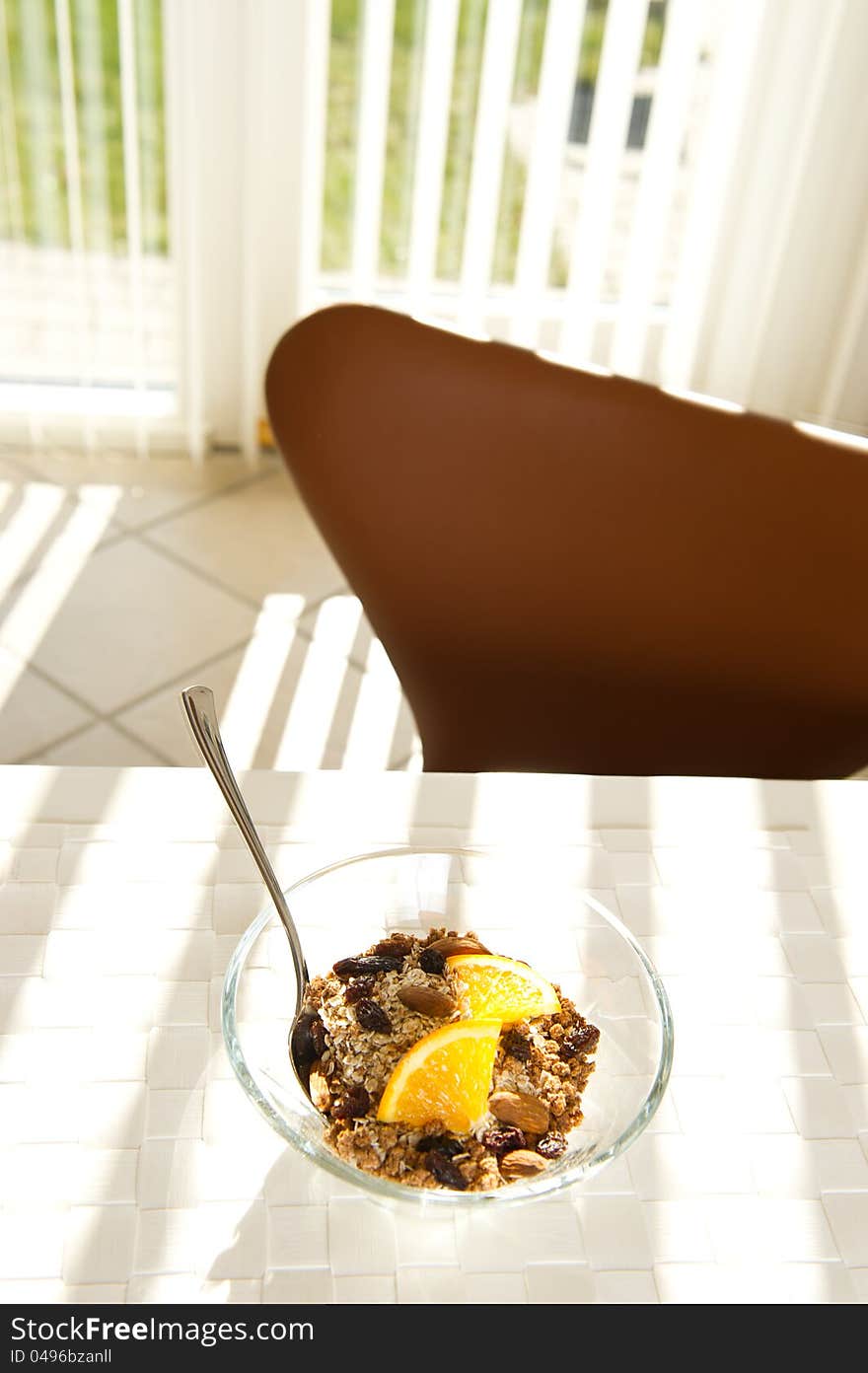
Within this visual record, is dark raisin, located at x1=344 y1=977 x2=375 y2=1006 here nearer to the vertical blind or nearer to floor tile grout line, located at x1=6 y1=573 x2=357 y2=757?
floor tile grout line, located at x1=6 y1=573 x2=357 y2=757

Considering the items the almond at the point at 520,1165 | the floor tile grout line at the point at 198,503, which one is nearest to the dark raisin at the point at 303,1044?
the almond at the point at 520,1165

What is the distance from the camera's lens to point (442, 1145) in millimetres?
612

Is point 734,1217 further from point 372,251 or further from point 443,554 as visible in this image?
point 372,251

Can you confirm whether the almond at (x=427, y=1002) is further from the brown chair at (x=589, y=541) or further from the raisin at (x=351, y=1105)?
the brown chair at (x=589, y=541)

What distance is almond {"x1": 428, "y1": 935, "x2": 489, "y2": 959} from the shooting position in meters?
0.70

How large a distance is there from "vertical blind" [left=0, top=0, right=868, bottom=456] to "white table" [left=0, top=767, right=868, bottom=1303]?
146cm

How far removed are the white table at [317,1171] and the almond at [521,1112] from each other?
2.2 inches

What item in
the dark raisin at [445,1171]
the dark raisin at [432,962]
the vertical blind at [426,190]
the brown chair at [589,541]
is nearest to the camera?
the dark raisin at [445,1171]

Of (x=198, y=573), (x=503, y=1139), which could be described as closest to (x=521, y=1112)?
(x=503, y=1139)

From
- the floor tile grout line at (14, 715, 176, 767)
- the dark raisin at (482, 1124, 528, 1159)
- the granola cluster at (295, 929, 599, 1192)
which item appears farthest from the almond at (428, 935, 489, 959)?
the floor tile grout line at (14, 715, 176, 767)

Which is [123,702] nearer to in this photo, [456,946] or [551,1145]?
[456,946]

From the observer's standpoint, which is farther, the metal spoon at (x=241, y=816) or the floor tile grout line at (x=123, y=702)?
the floor tile grout line at (x=123, y=702)

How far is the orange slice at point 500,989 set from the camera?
2.22 feet
